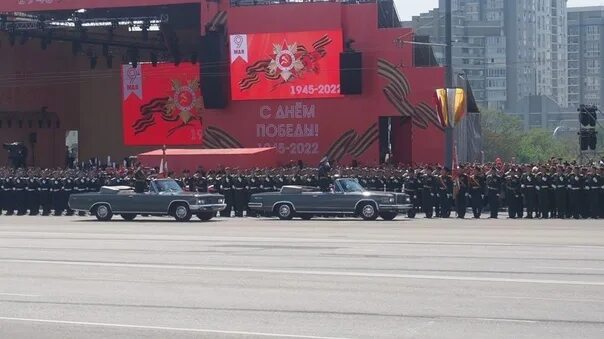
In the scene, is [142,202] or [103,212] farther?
[103,212]

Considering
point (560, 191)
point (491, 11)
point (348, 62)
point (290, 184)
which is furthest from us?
point (491, 11)

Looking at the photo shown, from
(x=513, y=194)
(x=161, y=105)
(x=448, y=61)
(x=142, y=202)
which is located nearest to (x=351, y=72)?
(x=448, y=61)

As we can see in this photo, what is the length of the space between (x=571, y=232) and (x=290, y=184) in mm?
13143

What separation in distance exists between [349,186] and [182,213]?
16.6ft

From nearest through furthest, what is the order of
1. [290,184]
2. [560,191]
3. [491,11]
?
[560,191] → [290,184] → [491,11]

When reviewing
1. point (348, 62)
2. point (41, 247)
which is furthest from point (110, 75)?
point (41, 247)

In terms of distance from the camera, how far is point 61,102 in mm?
61719

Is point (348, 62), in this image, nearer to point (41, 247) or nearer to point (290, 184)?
point (290, 184)

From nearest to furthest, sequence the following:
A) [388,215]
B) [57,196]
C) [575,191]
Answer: [575,191], [388,215], [57,196]

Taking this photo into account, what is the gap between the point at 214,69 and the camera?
50.2 meters

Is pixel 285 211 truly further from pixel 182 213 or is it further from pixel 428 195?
pixel 428 195

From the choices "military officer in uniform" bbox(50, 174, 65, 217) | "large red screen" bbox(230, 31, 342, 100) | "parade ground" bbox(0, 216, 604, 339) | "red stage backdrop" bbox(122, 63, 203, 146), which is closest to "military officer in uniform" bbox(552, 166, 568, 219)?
"parade ground" bbox(0, 216, 604, 339)

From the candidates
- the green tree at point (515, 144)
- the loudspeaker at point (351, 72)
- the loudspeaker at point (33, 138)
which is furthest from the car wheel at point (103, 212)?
the green tree at point (515, 144)

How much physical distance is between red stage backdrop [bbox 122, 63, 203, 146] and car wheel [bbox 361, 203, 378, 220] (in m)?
21.0
